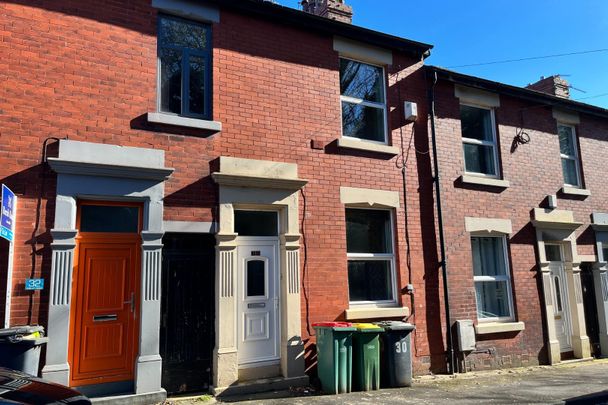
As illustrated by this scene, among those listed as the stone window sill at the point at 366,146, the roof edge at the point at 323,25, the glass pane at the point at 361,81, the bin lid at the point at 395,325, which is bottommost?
the bin lid at the point at 395,325

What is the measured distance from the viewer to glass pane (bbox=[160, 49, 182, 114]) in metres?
7.14

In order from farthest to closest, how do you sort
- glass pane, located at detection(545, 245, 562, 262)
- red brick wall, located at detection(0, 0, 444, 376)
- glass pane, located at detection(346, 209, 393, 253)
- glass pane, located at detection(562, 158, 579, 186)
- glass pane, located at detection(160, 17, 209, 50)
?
glass pane, located at detection(562, 158, 579, 186) < glass pane, located at detection(545, 245, 562, 262) < glass pane, located at detection(346, 209, 393, 253) < glass pane, located at detection(160, 17, 209, 50) < red brick wall, located at detection(0, 0, 444, 376)

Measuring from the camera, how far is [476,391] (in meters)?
7.30

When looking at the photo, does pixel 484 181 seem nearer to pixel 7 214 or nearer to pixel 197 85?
pixel 197 85

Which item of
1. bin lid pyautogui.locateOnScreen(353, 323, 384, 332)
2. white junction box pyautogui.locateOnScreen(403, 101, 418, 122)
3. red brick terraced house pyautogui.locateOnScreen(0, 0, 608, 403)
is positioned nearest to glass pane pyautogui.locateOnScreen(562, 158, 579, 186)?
red brick terraced house pyautogui.locateOnScreen(0, 0, 608, 403)

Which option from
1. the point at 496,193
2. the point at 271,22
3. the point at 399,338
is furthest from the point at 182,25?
the point at 496,193

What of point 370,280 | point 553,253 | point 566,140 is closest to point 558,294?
point 553,253

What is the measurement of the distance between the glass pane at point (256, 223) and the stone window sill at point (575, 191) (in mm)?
7406

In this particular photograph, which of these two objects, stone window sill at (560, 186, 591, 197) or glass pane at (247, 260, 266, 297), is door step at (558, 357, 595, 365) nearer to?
stone window sill at (560, 186, 591, 197)

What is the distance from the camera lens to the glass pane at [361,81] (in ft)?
29.1

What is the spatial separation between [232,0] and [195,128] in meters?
2.32

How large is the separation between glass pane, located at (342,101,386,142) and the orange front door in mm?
4352

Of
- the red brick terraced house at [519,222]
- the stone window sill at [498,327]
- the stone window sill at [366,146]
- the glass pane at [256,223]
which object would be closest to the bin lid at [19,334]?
the glass pane at [256,223]

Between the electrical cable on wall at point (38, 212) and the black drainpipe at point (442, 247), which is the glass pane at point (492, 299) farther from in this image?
the electrical cable on wall at point (38, 212)
